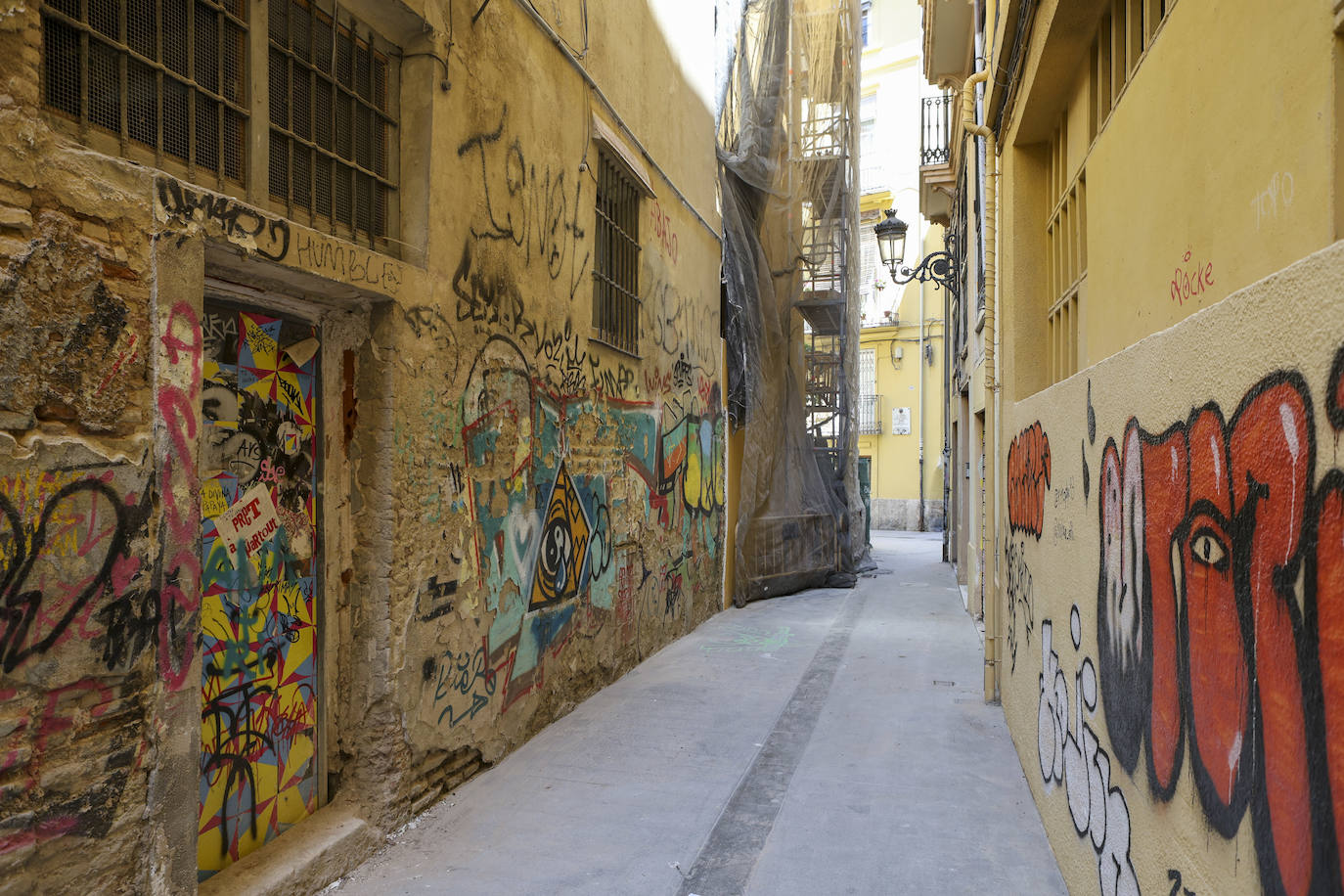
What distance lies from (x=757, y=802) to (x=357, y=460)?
2620 millimetres

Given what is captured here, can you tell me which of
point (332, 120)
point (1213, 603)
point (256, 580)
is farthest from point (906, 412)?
point (1213, 603)

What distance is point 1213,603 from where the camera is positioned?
6.07 feet

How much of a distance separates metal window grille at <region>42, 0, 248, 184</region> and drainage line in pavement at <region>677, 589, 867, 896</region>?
3403 millimetres

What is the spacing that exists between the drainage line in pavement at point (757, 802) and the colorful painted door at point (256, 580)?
5.84 ft

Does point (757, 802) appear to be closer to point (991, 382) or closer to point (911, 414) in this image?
point (991, 382)

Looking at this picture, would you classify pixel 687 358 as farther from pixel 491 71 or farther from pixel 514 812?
pixel 514 812

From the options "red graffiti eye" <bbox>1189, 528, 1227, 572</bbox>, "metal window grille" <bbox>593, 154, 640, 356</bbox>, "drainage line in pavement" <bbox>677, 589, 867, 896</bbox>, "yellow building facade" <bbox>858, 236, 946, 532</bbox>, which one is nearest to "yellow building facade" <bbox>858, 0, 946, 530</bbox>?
"yellow building facade" <bbox>858, 236, 946, 532</bbox>

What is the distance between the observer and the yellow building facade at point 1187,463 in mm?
1415

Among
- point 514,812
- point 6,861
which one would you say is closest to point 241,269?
point 6,861

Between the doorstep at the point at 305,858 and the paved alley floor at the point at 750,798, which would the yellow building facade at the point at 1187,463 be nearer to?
the paved alley floor at the point at 750,798

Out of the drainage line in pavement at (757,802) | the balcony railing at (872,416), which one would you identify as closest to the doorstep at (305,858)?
the drainage line in pavement at (757,802)

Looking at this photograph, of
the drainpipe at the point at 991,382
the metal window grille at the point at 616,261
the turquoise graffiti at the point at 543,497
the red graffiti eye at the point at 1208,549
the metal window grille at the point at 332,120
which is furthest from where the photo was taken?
the metal window grille at the point at 616,261

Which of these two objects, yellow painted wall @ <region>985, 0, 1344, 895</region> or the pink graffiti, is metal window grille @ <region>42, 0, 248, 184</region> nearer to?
the pink graffiti

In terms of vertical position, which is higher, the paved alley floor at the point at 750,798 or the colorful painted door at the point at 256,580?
the colorful painted door at the point at 256,580
